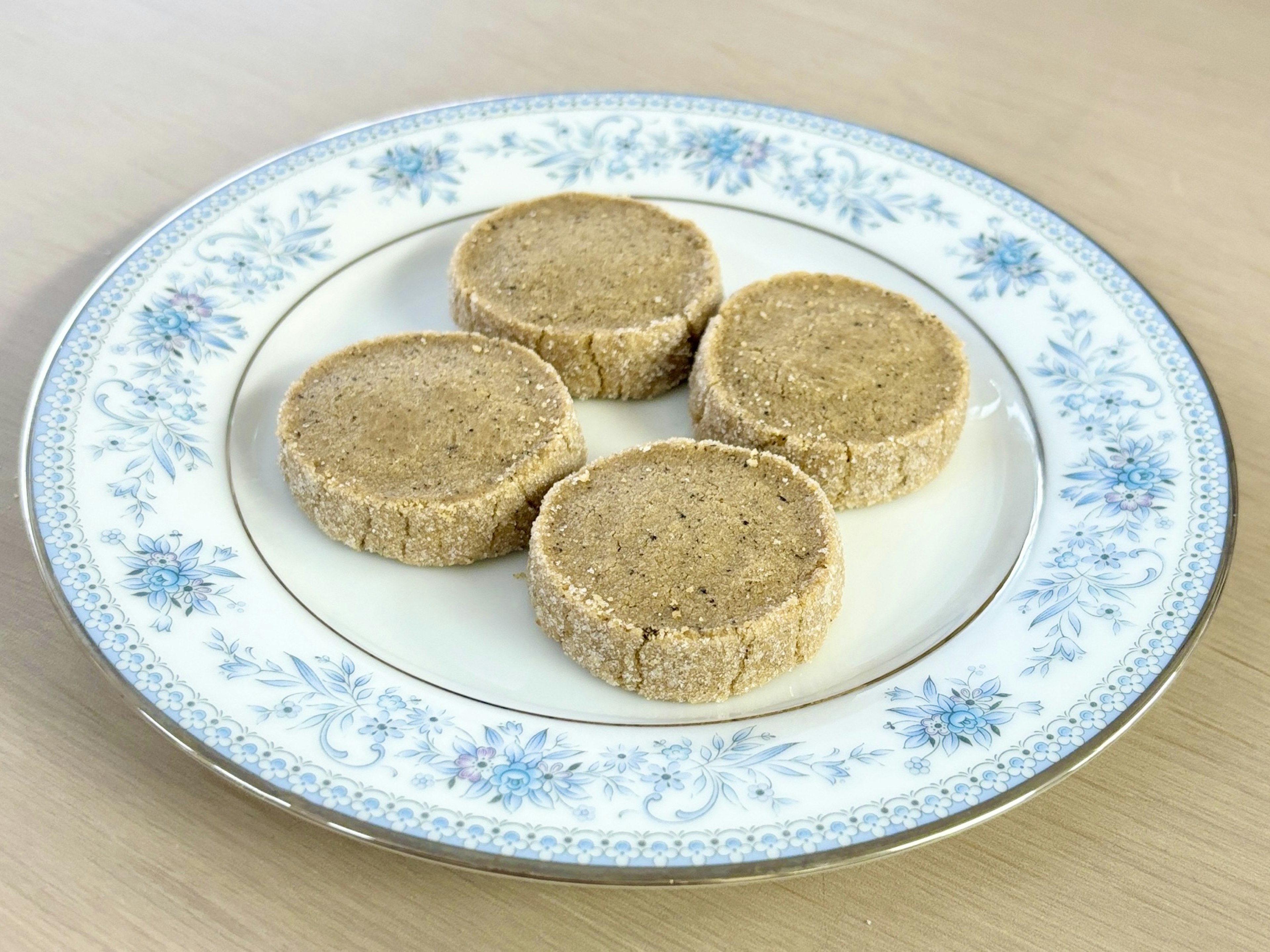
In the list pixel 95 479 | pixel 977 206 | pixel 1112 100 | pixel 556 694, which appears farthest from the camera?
pixel 1112 100

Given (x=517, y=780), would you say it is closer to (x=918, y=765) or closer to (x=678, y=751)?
(x=678, y=751)

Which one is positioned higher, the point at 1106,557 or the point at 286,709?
the point at 1106,557

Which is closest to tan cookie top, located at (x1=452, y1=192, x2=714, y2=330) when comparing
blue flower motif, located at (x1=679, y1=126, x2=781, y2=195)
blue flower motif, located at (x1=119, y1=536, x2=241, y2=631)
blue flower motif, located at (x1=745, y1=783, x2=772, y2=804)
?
blue flower motif, located at (x1=679, y1=126, x2=781, y2=195)

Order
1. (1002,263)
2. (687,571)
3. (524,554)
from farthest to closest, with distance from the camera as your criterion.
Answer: (1002,263) → (524,554) → (687,571)

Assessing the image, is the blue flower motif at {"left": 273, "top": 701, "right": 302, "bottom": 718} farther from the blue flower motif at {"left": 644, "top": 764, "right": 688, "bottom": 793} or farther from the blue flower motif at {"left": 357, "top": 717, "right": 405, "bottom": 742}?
the blue flower motif at {"left": 644, "top": 764, "right": 688, "bottom": 793}

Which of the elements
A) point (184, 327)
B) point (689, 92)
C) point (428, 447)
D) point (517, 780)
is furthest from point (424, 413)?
point (689, 92)

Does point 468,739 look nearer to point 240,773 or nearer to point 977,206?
point 240,773

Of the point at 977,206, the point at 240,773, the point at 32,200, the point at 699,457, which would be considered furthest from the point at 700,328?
the point at 32,200
